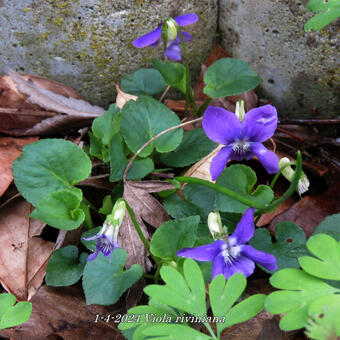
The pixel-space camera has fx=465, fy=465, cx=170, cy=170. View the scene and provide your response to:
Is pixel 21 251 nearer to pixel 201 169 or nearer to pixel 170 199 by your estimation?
pixel 170 199

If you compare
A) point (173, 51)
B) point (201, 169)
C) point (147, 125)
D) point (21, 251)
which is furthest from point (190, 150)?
point (21, 251)

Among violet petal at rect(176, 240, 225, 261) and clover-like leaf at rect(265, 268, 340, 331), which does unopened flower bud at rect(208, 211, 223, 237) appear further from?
clover-like leaf at rect(265, 268, 340, 331)

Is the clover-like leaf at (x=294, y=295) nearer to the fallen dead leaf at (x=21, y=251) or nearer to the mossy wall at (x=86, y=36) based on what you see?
the fallen dead leaf at (x=21, y=251)

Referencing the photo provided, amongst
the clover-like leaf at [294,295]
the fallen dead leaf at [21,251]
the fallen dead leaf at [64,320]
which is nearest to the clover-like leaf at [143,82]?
the fallen dead leaf at [21,251]

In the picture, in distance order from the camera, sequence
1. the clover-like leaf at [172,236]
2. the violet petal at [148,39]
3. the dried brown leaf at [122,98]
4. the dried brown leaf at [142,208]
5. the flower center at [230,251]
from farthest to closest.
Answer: the dried brown leaf at [122,98] → the violet petal at [148,39] → the dried brown leaf at [142,208] → the clover-like leaf at [172,236] → the flower center at [230,251]

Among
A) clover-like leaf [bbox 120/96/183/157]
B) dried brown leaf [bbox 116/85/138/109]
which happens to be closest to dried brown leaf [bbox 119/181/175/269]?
clover-like leaf [bbox 120/96/183/157]

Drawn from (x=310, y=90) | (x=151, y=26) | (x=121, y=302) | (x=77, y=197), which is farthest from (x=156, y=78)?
(x=121, y=302)
